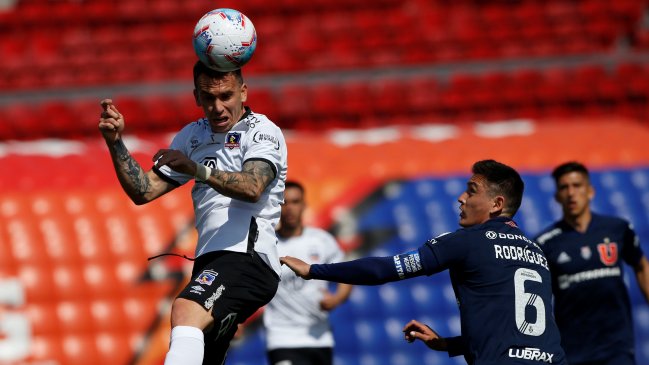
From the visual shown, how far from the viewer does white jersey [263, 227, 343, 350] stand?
284 inches

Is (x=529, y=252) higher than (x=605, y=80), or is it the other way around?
(x=605, y=80)

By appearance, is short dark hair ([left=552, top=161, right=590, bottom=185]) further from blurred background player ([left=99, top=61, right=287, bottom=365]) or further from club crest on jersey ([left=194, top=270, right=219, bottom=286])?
club crest on jersey ([left=194, top=270, right=219, bottom=286])

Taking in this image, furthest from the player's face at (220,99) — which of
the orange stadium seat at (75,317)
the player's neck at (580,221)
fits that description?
the orange stadium seat at (75,317)

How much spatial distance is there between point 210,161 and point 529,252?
5.37 ft

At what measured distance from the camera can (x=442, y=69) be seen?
14.4 m

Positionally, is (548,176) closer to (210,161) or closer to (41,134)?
(210,161)

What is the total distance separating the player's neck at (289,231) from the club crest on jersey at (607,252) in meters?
2.26

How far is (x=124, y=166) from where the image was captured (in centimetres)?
474

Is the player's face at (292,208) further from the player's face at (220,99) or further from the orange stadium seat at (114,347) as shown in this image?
the orange stadium seat at (114,347)

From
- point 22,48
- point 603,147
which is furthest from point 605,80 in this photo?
point 22,48

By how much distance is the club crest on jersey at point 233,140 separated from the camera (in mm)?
4754

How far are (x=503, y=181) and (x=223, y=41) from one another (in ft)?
5.12

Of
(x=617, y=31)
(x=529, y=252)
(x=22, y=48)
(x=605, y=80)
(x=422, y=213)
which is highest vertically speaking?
(x=22, y=48)

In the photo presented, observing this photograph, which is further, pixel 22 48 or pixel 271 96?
pixel 22 48
